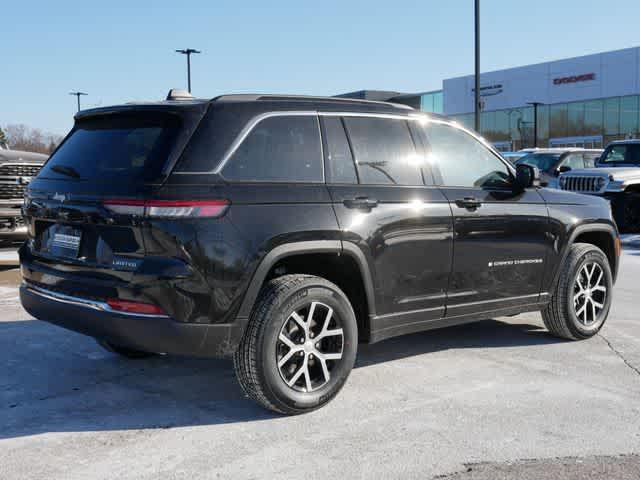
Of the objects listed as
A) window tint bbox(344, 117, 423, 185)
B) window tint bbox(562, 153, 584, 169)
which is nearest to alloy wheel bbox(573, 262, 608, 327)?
window tint bbox(344, 117, 423, 185)

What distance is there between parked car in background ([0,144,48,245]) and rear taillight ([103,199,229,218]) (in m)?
6.32

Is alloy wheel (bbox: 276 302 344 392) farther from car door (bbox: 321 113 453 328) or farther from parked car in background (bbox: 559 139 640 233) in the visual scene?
parked car in background (bbox: 559 139 640 233)

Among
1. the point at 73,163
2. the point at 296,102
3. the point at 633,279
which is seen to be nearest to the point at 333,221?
the point at 296,102

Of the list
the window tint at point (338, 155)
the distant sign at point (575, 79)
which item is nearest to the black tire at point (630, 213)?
the window tint at point (338, 155)

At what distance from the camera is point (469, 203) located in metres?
5.50

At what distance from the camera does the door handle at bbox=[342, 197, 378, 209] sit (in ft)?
15.7

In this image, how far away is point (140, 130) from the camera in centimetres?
453

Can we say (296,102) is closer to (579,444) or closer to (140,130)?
(140,130)

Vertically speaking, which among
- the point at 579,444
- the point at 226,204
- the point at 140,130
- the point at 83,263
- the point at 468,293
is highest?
the point at 140,130

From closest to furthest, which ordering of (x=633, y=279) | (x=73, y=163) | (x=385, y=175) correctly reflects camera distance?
(x=73, y=163)
(x=385, y=175)
(x=633, y=279)

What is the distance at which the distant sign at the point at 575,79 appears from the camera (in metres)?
52.7

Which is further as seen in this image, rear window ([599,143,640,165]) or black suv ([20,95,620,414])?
rear window ([599,143,640,165])

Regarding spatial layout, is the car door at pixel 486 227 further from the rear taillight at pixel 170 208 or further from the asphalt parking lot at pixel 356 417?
the rear taillight at pixel 170 208

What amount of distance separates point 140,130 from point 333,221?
1211 mm
